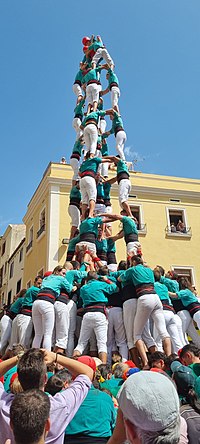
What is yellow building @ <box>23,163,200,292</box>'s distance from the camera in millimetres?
21859

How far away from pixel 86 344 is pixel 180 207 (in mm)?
18145

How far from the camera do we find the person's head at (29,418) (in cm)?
193

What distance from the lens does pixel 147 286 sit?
7.10 metres

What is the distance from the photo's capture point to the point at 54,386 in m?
3.24

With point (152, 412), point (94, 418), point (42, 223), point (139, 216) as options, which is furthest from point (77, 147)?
point (152, 412)

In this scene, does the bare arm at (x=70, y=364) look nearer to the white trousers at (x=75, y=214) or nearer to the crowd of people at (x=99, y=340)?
the crowd of people at (x=99, y=340)

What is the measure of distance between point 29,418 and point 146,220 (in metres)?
21.6

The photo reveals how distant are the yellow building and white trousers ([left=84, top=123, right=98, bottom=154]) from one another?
10.6m

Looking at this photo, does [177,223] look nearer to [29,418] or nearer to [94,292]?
[94,292]

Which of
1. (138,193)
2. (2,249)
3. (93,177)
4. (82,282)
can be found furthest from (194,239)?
(2,249)

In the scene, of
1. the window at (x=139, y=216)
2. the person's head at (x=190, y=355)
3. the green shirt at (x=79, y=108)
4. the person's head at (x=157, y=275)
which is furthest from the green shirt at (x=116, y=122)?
the window at (x=139, y=216)

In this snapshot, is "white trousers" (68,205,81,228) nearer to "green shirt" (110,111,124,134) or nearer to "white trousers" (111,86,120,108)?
"green shirt" (110,111,124,134)

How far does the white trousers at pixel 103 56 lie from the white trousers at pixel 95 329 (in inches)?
372

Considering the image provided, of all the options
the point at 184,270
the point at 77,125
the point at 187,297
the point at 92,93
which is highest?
the point at 92,93
